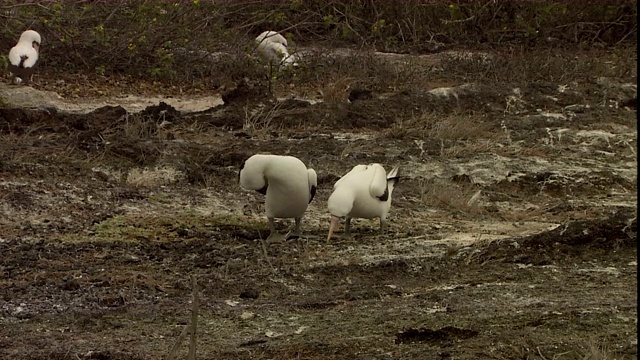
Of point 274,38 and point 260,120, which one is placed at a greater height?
point 274,38

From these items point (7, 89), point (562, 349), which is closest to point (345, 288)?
point (562, 349)

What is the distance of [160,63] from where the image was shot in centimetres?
1455

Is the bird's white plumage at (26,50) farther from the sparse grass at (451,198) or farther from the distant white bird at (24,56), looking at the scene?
the sparse grass at (451,198)

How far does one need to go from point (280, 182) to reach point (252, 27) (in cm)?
1081

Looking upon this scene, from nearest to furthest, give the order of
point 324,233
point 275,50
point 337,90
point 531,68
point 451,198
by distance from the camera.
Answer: point 324,233 < point 451,198 < point 337,90 < point 531,68 < point 275,50

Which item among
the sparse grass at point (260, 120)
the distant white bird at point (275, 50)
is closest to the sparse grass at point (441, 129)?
the sparse grass at point (260, 120)

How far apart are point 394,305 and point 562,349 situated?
122cm

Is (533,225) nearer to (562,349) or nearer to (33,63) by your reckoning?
(562,349)

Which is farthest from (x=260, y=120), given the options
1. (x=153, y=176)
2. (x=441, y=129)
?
(x=153, y=176)

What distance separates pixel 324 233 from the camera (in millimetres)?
7551

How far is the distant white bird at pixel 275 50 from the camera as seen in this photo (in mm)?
14758

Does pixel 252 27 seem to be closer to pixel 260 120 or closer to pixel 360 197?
pixel 260 120

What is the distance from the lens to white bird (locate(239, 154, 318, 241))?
664cm

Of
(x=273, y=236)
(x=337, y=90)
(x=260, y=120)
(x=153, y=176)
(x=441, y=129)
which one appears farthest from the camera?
(x=337, y=90)
